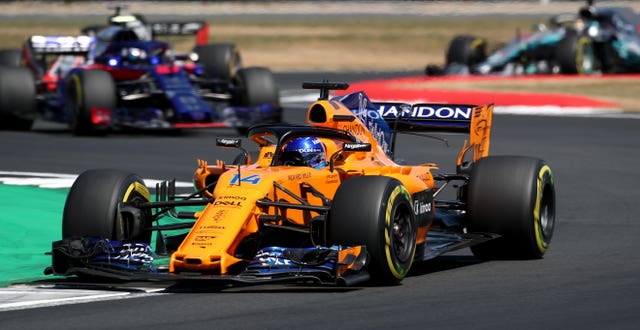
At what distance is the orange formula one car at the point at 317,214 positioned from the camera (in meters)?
10.4

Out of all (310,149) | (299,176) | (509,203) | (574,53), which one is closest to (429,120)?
(509,203)

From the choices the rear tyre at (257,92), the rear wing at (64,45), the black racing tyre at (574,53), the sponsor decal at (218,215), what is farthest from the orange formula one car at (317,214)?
the black racing tyre at (574,53)

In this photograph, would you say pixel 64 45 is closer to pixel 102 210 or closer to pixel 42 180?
pixel 42 180

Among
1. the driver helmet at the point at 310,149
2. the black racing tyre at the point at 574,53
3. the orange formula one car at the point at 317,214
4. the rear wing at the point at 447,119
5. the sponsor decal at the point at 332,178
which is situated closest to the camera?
the orange formula one car at the point at 317,214

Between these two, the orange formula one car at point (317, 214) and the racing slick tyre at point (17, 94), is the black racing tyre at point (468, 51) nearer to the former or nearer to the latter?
the racing slick tyre at point (17, 94)

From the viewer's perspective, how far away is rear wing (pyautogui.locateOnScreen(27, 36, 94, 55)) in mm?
25844

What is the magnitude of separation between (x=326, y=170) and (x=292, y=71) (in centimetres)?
3360

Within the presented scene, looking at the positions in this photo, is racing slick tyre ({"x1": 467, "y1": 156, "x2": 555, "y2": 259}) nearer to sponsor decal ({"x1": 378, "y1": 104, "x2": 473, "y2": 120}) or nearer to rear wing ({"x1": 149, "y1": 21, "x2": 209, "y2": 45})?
sponsor decal ({"x1": 378, "y1": 104, "x2": 473, "y2": 120})

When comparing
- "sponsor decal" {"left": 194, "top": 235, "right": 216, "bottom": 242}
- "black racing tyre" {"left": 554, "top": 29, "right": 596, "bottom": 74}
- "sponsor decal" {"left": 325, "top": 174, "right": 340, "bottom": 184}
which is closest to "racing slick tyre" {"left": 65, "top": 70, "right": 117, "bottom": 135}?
"sponsor decal" {"left": 325, "top": 174, "right": 340, "bottom": 184}

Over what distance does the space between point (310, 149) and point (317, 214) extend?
51cm

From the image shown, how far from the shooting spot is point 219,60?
27.1 meters

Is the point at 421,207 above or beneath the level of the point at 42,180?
beneath

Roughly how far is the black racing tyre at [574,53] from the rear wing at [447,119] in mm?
22934

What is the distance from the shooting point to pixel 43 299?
33.4 feet
